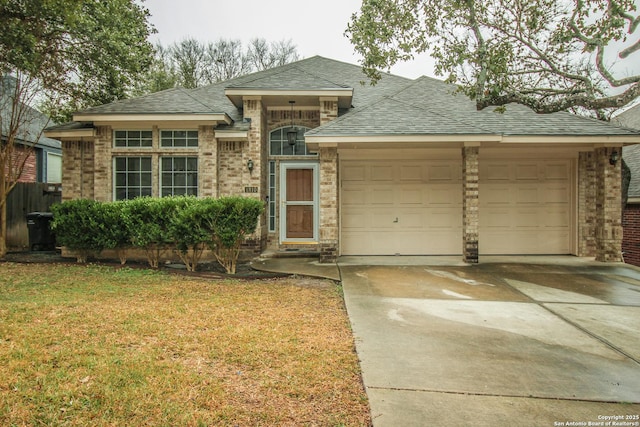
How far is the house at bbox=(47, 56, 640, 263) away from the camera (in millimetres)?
9234

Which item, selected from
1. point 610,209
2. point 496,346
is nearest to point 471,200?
point 610,209

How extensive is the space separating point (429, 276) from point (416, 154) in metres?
3.56

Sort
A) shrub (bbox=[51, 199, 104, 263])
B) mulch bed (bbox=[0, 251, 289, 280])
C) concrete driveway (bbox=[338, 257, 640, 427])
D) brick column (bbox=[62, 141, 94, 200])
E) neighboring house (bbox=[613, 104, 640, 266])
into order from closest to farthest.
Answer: concrete driveway (bbox=[338, 257, 640, 427]) < mulch bed (bbox=[0, 251, 289, 280]) < shrub (bbox=[51, 199, 104, 263]) < brick column (bbox=[62, 141, 94, 200]) < neighboring house (bbox=[613, 104, 640, 266])

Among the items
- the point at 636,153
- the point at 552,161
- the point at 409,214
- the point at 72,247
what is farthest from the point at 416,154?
the point at 636,153

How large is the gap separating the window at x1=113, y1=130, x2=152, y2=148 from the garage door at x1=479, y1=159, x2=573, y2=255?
8459 millimetres

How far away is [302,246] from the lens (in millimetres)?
9914

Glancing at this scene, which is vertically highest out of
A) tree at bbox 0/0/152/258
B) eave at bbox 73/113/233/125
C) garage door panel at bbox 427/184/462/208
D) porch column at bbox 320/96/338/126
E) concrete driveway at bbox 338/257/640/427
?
tree at bbox 0/0/152/258

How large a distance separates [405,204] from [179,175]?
5721mm

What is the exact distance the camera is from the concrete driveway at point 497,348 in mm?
2738

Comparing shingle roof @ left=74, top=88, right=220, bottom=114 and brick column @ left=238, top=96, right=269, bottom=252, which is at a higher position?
shingle roof @ left=74, top=88, right=220, bottom=114

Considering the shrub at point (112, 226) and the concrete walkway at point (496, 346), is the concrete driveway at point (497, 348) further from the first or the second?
the shrub at point (112, 226)

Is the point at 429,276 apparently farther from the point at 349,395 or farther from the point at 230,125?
the point at 230,125

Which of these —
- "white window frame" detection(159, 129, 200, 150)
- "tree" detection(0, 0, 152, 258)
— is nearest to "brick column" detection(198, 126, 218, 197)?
"white window frame" detection(159, 129, 200, 150)

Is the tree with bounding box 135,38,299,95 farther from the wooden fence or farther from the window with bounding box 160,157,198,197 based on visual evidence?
the window with bounding box 160,157,198,197
